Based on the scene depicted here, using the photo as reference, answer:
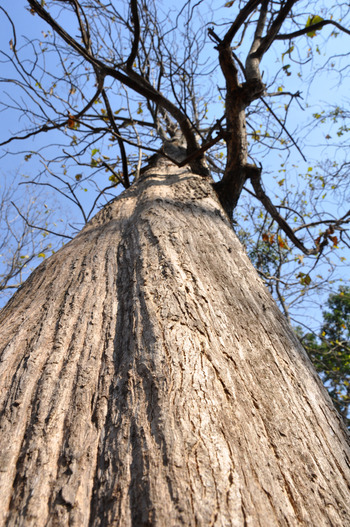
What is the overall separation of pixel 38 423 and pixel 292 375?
72 cm

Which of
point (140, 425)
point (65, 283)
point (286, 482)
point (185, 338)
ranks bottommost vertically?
point (286, 482)

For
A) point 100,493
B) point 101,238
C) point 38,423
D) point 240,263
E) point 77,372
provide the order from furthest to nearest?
1. point 101,238
2. point 240,263
3. point 77,372
4. point 38,423
5. point 100,493

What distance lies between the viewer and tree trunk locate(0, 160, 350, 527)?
2.09 ft

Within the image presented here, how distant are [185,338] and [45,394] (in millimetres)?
414

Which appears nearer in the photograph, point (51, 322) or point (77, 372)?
point (77, 372)

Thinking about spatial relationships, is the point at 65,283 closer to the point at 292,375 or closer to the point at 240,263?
the point at 240,263

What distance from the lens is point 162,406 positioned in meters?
0.78

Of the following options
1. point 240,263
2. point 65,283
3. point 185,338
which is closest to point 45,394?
point 185,338

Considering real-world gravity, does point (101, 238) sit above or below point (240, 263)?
above

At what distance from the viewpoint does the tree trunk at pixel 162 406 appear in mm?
638

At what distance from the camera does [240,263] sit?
1477 mm

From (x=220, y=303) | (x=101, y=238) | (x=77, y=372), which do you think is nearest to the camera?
(x=77, y=372)

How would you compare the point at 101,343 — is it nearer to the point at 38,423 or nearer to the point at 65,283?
the point at 38,423

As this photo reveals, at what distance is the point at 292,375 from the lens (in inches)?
38.8
